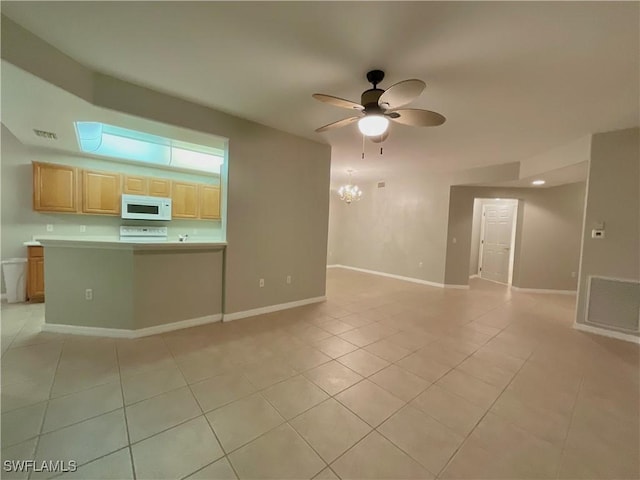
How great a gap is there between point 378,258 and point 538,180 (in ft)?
12.8

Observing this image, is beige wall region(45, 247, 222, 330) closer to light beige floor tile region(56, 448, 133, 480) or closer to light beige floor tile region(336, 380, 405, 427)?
light beige floor tile region(56, 448, 133, 480)

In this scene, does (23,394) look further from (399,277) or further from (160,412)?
(399,277)

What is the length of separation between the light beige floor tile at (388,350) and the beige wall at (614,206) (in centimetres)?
297

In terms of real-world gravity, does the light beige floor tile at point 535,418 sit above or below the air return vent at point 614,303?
below

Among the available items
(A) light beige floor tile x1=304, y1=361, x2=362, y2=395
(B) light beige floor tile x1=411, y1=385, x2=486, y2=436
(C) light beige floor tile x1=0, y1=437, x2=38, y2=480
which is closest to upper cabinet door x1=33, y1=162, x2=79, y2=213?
(C) light beige floor tile x1=0, y1=437, x2=38, y2=480

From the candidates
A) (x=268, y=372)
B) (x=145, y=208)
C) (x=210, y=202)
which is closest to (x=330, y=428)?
(x=268, y=372)

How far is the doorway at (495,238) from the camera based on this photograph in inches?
268

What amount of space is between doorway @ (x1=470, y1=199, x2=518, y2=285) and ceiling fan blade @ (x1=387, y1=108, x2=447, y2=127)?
5.72m

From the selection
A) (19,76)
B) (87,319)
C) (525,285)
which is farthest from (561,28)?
(525,285)

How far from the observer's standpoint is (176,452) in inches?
59.4

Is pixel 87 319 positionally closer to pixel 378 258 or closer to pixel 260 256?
pixel 260 256

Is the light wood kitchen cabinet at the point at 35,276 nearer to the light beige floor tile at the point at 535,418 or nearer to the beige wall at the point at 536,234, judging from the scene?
the light beige floor tile at the point at 535,418

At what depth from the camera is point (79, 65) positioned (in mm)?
2332

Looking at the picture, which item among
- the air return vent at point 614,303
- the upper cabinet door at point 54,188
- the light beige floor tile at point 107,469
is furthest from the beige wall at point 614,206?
the upper cabinet door at point 54,188
